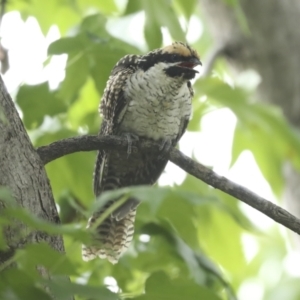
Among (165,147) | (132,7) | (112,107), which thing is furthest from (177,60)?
(132,7)

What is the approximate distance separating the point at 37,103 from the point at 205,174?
0.62 metres

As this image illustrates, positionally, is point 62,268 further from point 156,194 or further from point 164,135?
point 164,135

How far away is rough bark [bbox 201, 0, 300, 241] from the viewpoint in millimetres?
3121

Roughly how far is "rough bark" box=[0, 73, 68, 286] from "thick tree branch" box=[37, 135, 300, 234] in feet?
0.26

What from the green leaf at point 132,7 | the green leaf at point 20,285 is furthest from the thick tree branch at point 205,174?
Answer: the green leaf at point 20,285

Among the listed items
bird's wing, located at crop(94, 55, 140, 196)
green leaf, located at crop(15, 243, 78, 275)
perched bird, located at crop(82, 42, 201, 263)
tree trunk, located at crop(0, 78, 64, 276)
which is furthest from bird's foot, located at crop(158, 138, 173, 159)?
green leaf, located at crop(15, 243, 78, 275)

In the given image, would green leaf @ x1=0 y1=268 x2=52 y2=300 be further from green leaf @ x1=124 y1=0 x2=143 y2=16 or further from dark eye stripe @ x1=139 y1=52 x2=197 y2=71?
dark eye stripe @ x1=139 y1=52 x2=197 y2=71

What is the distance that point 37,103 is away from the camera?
1965mm

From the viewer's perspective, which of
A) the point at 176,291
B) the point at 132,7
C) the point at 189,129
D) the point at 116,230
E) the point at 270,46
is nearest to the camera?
the point at 176,291

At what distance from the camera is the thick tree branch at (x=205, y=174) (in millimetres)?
1527

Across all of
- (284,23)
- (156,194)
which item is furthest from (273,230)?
(156,194)

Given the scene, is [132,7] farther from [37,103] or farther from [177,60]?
[177,60]

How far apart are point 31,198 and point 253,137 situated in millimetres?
1192

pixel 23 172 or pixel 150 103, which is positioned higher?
pixel 150 103
